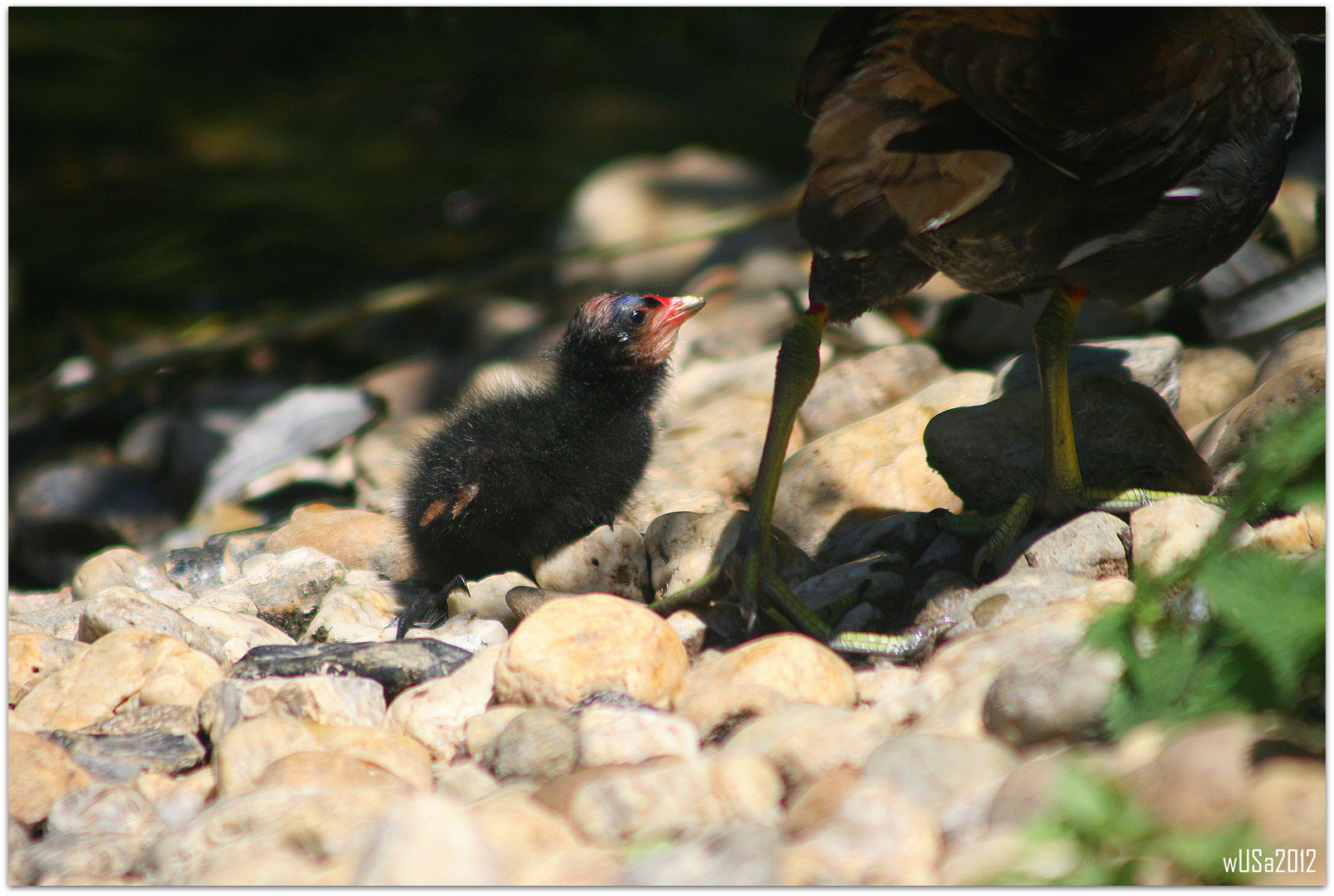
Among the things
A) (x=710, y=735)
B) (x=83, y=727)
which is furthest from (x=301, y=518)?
(x=710, y=735)

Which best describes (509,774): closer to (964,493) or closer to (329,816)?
(329,816)

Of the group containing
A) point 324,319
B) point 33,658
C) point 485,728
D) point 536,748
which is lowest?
point 324,319

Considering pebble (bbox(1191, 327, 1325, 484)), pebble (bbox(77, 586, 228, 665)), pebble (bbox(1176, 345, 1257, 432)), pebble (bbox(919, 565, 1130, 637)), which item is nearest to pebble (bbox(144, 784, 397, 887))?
pebble (bbox(77, 586, 228, 665))

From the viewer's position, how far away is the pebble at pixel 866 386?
3.65 meters

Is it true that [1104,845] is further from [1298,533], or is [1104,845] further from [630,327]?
[630,327]

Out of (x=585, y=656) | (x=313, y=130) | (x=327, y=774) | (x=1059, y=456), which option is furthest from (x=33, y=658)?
(x=313, y=130)

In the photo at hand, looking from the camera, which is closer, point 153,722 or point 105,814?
point 105,814

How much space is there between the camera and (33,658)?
2.37 metres

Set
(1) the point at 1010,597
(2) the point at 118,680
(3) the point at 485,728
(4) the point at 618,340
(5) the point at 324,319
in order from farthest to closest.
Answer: (5) the point at 324,319 → (4) the point at 618,340 → (1) the point at 1010,597 → (2) the point at 118,680 → (3) the point at 485,728

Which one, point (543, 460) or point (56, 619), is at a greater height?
point (543, 460)

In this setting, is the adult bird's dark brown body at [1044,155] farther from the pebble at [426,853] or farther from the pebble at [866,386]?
the pebble at [426,853]

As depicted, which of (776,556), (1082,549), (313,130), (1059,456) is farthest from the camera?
(313,130)

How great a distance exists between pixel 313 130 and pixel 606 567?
339 centimetres

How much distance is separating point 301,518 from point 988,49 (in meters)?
2.60
